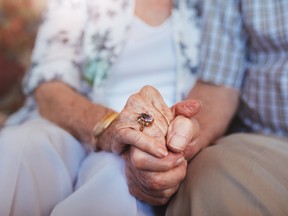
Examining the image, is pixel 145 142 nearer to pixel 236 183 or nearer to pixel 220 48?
pixel 236 183

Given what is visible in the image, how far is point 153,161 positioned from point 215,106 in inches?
12.6

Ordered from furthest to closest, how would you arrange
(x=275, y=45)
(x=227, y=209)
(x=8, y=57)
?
(x=8, y=57) → (x=275, y=45) → (x=227, y=209)

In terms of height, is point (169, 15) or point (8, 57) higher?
point (169, 15)

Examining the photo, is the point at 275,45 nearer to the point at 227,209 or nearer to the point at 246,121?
the point at 246,121

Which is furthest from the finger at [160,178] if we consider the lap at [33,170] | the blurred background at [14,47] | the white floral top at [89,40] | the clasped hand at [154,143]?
the blurred background at [14,47]

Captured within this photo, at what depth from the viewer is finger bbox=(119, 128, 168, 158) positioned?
0.55 meters

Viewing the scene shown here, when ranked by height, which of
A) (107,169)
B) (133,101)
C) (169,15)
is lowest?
(107,169)

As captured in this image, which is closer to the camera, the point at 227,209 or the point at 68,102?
the point at 227,209

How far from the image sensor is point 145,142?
56cm

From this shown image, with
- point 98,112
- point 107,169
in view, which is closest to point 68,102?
point 98,112

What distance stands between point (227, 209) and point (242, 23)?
1.48 feet

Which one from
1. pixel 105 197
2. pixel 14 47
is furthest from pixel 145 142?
pixel 14 47

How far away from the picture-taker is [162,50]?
812 millimetres

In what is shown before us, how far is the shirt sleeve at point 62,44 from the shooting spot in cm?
83
